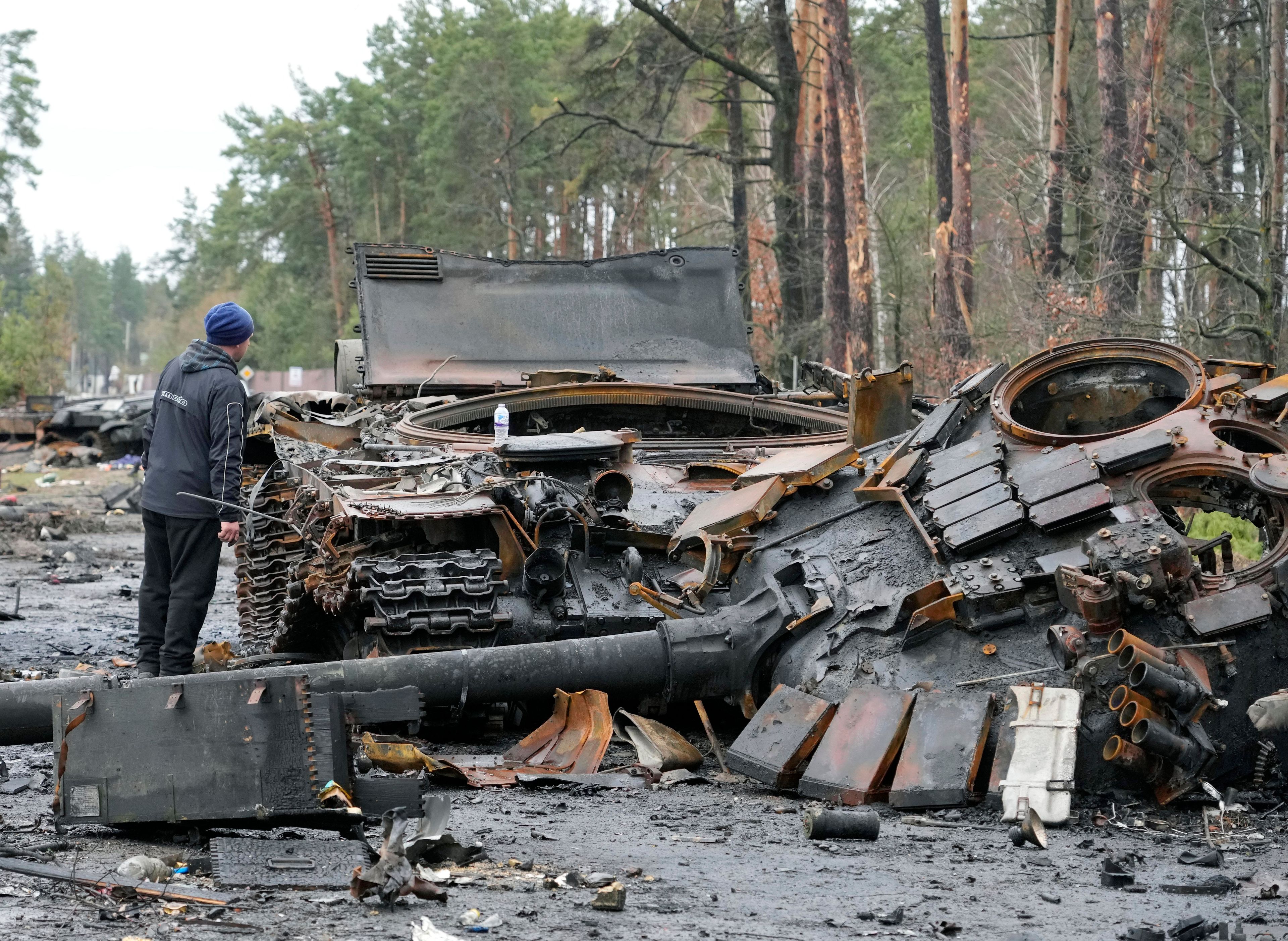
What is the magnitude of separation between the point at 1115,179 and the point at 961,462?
972cm

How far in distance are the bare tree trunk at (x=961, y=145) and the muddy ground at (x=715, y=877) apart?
17.8 m

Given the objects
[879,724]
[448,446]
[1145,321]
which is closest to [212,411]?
[448,446]

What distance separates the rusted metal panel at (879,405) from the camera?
7.94 meters

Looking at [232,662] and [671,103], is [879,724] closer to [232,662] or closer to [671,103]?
[232,662]

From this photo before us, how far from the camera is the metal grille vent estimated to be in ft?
34.9

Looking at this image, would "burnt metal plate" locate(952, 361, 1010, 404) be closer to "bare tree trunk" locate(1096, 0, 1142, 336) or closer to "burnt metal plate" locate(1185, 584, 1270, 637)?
"burnt metal plate" locate(1185, 584, 1270, 637)

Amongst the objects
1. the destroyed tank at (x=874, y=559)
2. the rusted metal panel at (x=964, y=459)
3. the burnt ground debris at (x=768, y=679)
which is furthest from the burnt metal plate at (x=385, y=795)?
the rusted metal panel at (x=964, y=459)

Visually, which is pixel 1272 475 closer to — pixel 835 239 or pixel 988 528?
pixel 988 528

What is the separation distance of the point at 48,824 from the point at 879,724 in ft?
9.08

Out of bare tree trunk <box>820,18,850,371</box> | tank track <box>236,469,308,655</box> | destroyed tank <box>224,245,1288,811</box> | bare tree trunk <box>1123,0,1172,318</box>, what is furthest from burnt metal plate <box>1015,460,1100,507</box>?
bare tree trunk <box>820,18,850,371</box>

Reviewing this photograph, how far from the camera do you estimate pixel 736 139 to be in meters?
28.0

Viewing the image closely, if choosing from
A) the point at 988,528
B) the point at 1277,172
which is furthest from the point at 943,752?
the point at 1277,172

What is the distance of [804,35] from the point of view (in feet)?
80.9

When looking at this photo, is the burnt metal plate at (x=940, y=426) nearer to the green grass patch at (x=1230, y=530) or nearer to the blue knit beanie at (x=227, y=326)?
the blue knit beanie at (x=227, y=326)
